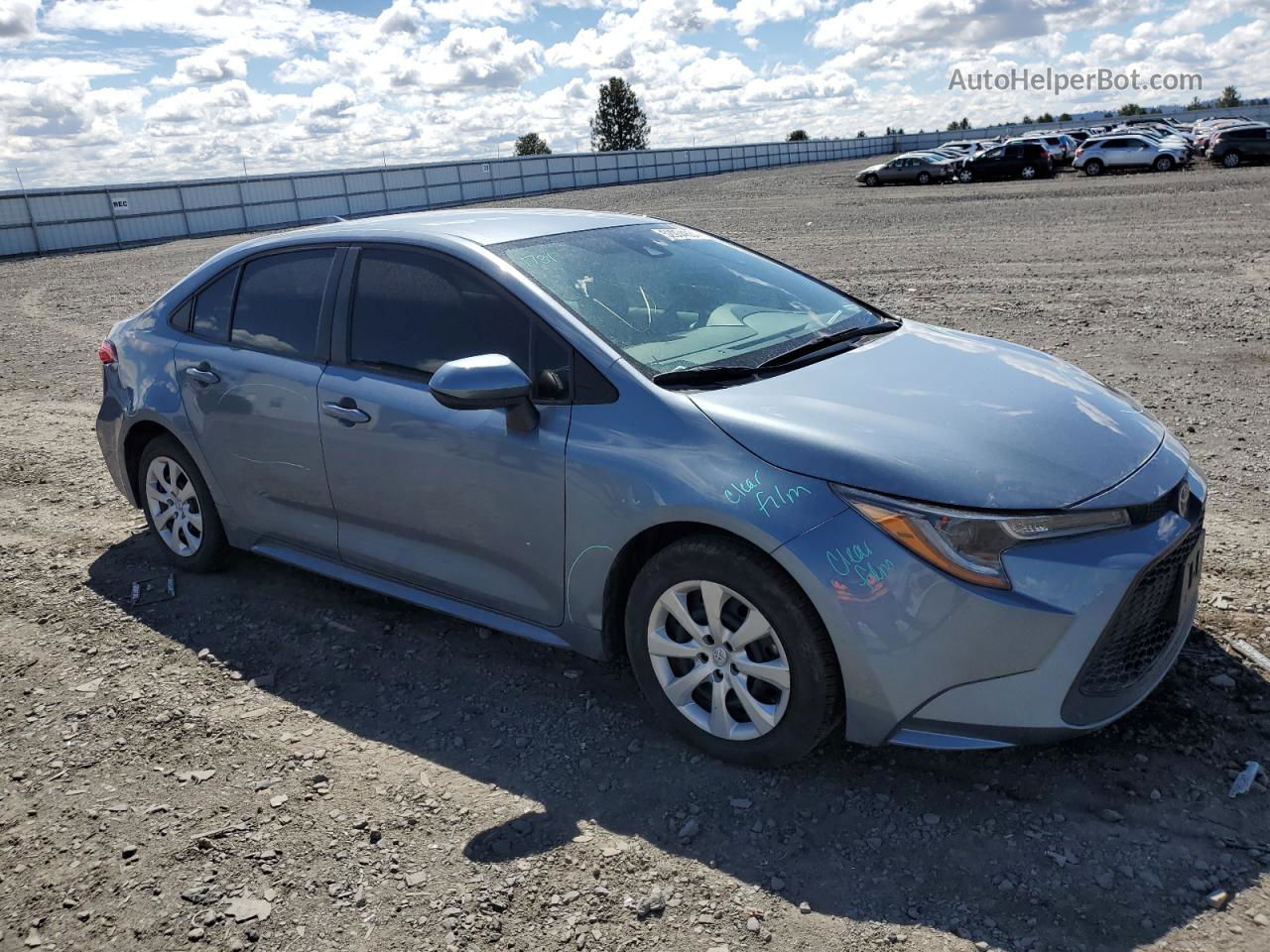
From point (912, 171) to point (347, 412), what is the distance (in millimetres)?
37369

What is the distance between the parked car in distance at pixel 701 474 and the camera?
2863 mm

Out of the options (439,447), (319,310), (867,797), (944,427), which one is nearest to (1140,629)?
(944,427)

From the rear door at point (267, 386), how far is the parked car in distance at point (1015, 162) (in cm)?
3603

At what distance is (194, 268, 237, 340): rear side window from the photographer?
4801 millimetres

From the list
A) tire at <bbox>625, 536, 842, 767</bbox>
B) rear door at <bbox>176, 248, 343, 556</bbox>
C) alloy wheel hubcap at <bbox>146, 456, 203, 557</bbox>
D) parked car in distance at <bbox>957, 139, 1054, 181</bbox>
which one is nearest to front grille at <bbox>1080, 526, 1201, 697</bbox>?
tire at <bbox>625, 536, 842, 767</bbox>

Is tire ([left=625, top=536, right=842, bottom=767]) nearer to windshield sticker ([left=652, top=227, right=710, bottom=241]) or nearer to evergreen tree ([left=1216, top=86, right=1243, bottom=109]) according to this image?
windshield sticker ([left=652, top=227, right=710, bottom=241])

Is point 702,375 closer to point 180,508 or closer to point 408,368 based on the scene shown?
point 408,368

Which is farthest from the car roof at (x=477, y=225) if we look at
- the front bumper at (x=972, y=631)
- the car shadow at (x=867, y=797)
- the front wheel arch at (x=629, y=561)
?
the front bumper at (x=972, y=631)

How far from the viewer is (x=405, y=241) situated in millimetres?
4137

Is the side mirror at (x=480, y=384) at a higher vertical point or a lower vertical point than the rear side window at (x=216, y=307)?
lower

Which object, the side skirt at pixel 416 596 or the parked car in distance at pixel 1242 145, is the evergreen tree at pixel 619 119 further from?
the side skirt at pixel 416 596

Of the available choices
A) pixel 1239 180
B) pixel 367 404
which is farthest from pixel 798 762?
pixel 1239 180

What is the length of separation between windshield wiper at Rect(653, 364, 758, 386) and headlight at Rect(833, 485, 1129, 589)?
0.79m

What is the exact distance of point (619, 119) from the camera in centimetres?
10850
